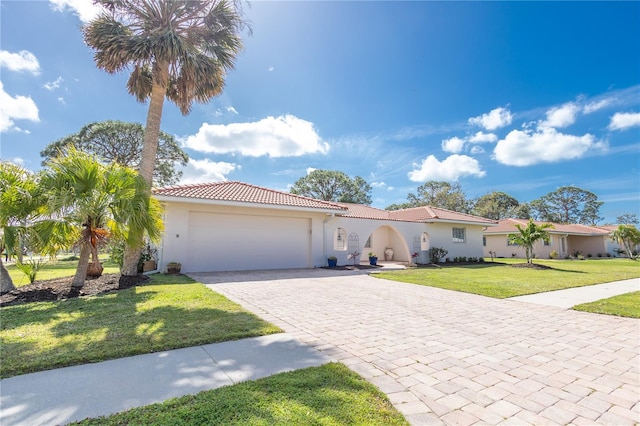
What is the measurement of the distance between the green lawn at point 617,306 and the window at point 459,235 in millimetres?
14615

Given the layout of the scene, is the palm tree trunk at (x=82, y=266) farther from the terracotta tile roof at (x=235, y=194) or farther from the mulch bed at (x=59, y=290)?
the terracotta tile roof at (x=235, y=194)

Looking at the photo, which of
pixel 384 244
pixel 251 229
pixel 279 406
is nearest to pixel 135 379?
pixel 279 406

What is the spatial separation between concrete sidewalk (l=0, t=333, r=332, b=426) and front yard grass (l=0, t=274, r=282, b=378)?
26 cm

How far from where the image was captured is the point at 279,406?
8.26 feet

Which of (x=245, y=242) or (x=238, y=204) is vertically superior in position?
(x=238, y=204)

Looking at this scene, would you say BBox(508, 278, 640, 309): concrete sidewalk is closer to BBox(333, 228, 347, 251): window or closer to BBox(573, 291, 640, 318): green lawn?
BBox(573, 291, 640, 318): green lawn

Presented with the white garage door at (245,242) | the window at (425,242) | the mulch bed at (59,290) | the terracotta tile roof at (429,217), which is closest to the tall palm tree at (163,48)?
the mulch bed at (59,290)

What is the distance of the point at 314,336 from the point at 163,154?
2855cm

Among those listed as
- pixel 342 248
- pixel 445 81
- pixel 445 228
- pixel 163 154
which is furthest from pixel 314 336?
pixel 163 154

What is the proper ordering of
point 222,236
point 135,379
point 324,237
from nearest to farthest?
point 135,379
point 222,236
point 324,237

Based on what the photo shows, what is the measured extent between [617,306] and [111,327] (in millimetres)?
11401

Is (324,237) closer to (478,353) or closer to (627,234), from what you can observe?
(478,353)

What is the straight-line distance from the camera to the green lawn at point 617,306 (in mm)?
6676

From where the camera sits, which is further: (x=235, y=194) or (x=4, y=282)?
(x=235, y=194)
